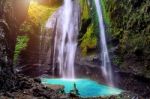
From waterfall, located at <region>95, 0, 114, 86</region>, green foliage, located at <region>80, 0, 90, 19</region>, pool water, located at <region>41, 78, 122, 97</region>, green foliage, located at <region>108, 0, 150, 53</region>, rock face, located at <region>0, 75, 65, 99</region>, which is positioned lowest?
pool water, located at <region>41, 78, 122, 97</region>

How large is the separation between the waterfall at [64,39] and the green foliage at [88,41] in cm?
68

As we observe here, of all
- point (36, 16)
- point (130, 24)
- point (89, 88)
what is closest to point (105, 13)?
point (130, 24)

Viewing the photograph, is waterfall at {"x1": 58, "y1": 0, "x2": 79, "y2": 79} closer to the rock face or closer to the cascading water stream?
the cascading water stream

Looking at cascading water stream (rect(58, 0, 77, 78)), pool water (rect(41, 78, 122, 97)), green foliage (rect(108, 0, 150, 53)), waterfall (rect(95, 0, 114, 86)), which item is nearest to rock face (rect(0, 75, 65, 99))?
pool water (rect(41, 78, 122, 97))

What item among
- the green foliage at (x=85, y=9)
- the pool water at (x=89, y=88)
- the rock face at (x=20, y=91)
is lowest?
the pool water at (x=89, y=88)

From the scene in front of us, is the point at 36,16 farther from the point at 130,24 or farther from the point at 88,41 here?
the point at 130,24

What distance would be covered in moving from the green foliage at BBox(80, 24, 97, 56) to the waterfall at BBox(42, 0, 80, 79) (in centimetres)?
68

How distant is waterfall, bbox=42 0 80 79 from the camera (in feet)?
59.2

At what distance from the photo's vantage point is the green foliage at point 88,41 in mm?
17497

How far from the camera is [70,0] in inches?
840

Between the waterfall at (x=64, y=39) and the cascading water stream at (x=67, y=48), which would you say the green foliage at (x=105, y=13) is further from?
the cascading water stream at (x=67, y=48)

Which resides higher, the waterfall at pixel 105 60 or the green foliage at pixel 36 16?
the green foliage at pixel 36 16

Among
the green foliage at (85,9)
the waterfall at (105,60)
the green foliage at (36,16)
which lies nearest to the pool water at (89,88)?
the waterfall at (105,60)

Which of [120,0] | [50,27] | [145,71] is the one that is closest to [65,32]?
[50,27]
